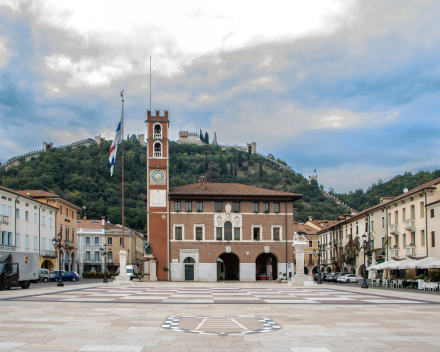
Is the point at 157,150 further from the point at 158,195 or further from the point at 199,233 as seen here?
the point at 199,233

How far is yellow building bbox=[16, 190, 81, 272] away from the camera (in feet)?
204

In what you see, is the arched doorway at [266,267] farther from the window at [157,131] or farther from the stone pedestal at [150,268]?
the window at [157,131]

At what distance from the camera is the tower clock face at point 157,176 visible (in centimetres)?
5578

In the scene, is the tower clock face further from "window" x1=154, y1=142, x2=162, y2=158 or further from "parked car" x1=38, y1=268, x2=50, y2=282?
"parked car" x1=38, y1=268, x2=50, y2=282

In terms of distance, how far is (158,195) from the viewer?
5547 cm

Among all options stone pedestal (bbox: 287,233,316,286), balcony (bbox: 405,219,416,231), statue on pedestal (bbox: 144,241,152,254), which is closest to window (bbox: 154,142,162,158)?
statue on pedestal (bbox: 144,241,152,254)

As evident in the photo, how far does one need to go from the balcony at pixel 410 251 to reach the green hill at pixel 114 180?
8180cm

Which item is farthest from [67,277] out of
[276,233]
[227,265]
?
[276,233]

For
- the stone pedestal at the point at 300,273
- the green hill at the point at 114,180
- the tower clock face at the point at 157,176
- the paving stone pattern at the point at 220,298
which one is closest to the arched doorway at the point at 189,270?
the tower clock face at the point at 157,176

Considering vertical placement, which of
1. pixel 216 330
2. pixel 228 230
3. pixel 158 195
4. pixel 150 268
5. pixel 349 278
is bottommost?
pixel 349 278

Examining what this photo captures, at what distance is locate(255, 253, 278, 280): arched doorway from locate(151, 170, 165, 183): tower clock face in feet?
55.8

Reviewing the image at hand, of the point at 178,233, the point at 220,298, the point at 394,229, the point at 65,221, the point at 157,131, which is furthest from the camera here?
the point at 65,221

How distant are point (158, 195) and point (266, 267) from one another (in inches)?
692

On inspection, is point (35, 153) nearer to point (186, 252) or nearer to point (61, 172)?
point (61, 172)
